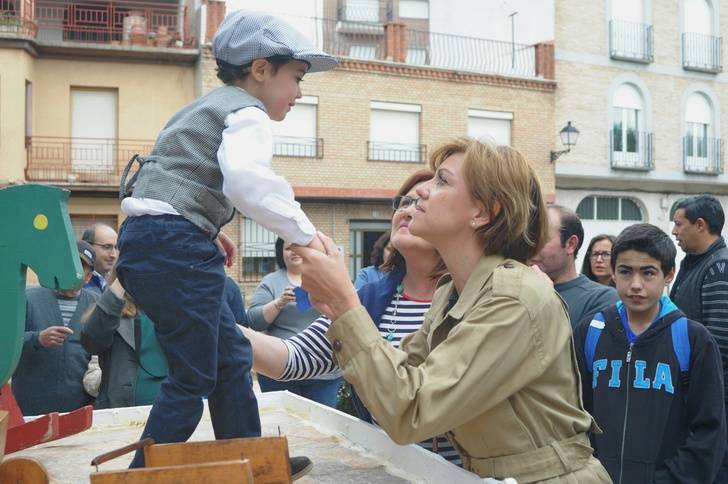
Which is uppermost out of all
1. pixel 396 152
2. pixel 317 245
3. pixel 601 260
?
pixel 396 152

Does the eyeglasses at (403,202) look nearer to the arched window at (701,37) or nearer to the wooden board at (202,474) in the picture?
the wooden board at (202,474)

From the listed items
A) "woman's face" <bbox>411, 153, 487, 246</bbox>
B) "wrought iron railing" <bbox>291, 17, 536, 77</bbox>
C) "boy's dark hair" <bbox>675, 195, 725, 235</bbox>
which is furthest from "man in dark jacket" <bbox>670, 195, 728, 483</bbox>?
"wrought iron railing" <bbox>291, 17, 536, 77</bbox>

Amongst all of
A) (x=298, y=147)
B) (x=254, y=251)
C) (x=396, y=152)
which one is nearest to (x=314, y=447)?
(x=254, y=251)

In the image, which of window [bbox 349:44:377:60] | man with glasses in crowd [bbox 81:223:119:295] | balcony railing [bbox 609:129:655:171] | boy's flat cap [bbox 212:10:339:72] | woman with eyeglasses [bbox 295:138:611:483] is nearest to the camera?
woman with eyeglasses [bbox 295:138:611:483]

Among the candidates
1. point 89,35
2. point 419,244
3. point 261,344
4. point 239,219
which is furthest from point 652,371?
point 89,35

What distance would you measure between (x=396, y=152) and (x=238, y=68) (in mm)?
19821

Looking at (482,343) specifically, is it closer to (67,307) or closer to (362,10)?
(67,307)

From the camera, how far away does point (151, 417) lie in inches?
96.1

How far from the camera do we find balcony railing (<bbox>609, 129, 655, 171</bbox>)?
82.9 ft

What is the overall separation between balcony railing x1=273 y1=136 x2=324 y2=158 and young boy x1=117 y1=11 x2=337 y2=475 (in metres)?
18.6

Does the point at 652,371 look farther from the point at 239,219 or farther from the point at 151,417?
the point at 239,219

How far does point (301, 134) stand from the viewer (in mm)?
21469

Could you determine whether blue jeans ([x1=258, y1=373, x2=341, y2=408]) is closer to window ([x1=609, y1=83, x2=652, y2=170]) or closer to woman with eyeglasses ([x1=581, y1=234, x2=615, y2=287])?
woman with eyeglasses ([x1=581, y1=234, x2=615, y2=287])

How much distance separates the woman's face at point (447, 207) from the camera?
2123 mm
